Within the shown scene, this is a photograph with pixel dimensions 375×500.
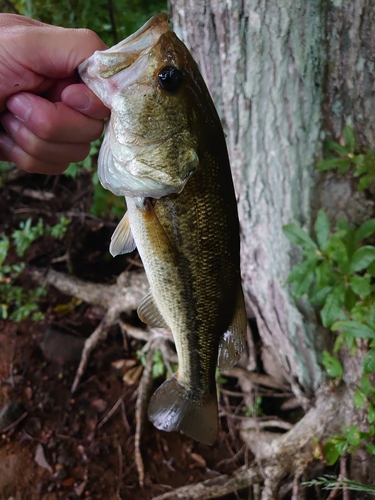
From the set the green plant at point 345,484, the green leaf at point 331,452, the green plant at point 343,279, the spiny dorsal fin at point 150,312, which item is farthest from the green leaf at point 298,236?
the green leaf at point 331,452

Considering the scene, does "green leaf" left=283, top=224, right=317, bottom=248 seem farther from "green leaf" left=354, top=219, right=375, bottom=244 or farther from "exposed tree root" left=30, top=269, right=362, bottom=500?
"exposed tree root" left=30, top=269, right=362, bottom=500

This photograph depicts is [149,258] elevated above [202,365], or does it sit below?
above

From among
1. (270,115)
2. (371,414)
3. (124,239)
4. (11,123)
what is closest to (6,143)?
(11,123)

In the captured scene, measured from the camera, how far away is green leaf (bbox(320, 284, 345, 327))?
1.59 meters

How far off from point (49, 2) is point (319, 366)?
297cm

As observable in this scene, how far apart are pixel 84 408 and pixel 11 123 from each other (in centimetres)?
231

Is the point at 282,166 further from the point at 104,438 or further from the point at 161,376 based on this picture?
the point at 104,438

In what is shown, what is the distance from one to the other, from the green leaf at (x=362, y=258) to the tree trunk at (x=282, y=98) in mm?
439

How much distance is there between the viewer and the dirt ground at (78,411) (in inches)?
101

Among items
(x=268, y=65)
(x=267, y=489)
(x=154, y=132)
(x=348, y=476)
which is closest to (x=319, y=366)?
(x=348, y=476)

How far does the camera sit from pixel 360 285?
60.7 inches

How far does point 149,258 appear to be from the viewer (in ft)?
3.76

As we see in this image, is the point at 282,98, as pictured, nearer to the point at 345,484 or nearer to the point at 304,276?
the point at 304,276

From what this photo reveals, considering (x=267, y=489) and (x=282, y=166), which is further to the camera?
(x=267, y=489)
